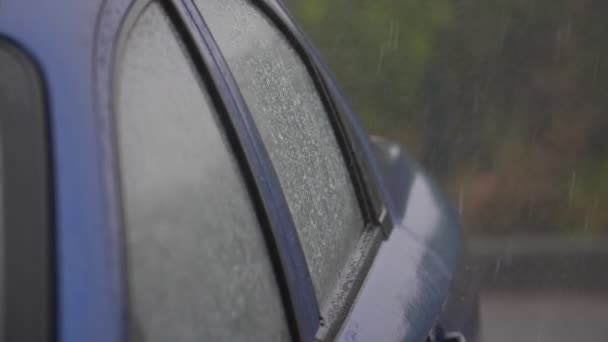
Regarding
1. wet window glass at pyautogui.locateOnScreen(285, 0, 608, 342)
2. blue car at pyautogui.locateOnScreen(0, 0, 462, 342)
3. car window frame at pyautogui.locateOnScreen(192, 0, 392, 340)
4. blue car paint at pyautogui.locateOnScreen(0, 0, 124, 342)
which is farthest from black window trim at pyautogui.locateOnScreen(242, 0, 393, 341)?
wet window glass at pyautogui.locateOnScreen(285, 0, 608, 342)

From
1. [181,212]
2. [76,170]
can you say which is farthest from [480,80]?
[76,170]

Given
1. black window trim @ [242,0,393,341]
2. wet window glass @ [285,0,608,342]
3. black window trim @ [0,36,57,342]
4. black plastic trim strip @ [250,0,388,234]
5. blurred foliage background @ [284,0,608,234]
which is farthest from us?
blurred foliage background @ [284,0,608,234]

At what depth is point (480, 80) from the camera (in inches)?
338

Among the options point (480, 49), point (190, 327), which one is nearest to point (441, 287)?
point (190, 327)

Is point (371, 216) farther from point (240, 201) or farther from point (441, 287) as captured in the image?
point (240, 201)

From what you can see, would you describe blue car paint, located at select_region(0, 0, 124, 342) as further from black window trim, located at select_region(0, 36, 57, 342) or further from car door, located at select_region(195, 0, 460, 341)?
car door, located at select_region(195, 0, 460, 341)

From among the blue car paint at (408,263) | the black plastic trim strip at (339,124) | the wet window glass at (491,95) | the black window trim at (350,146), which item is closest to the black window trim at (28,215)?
the blue car paint at (408,263)

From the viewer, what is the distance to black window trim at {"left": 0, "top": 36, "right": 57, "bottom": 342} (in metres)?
1.43

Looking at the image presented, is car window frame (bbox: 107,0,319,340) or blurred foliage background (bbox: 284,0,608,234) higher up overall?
blurred foliage background (bbox: 284,0,608,234)

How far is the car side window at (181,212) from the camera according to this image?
158 centimetres

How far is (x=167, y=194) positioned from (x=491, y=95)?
6947mm

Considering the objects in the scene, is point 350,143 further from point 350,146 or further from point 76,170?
point 76,170

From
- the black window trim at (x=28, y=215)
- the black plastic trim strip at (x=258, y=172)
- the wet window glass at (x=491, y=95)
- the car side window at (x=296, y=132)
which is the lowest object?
the black window trim at (x=28, y=215)

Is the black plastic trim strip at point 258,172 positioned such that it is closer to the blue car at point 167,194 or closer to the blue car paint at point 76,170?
the blue car at point 167,194
